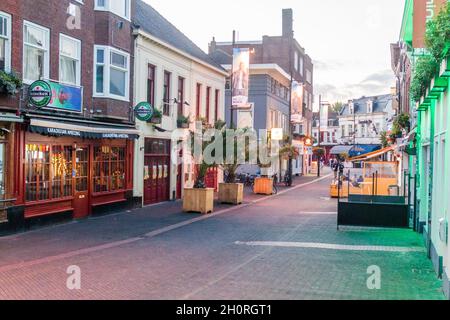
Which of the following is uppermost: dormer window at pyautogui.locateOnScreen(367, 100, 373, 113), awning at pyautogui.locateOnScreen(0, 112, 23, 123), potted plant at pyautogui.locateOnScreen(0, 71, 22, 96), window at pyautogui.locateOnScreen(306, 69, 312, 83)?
window at pyautogui.locateOnScreen(306, 69, 312, 83)

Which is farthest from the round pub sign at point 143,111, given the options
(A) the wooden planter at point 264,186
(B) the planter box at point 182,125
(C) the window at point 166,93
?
(A) the wooden planter at point 264,186

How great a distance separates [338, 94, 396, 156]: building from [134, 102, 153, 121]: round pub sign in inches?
2281

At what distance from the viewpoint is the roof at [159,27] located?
2419 cm

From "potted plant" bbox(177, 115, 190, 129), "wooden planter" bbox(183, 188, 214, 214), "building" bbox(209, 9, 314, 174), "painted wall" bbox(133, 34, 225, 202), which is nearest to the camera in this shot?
"wooden planter" bbox(183, 188, 214, 214)

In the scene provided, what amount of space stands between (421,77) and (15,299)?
9.12 m

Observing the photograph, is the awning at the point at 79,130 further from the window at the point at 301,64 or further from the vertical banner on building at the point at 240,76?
the window at the point at 301,64

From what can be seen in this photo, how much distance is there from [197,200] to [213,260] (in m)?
9.45

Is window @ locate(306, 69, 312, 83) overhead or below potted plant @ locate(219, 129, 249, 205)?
overhead

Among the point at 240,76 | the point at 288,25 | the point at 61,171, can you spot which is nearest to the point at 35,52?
the point at 61,171

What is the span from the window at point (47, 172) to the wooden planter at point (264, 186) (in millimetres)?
14779

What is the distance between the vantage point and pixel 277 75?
1822 inches

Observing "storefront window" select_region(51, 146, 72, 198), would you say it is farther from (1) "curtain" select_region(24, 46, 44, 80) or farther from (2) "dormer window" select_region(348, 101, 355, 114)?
(2) "dormer window" select_region(348, 101, 355, 114)

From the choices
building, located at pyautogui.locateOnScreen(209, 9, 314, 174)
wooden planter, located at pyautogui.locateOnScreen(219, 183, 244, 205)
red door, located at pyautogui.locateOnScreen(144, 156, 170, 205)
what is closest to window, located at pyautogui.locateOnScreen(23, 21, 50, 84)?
red door, located at pyautogui.locateOnScreen(144, 156, 170, 205)

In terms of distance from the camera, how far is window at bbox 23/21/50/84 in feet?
51.9
